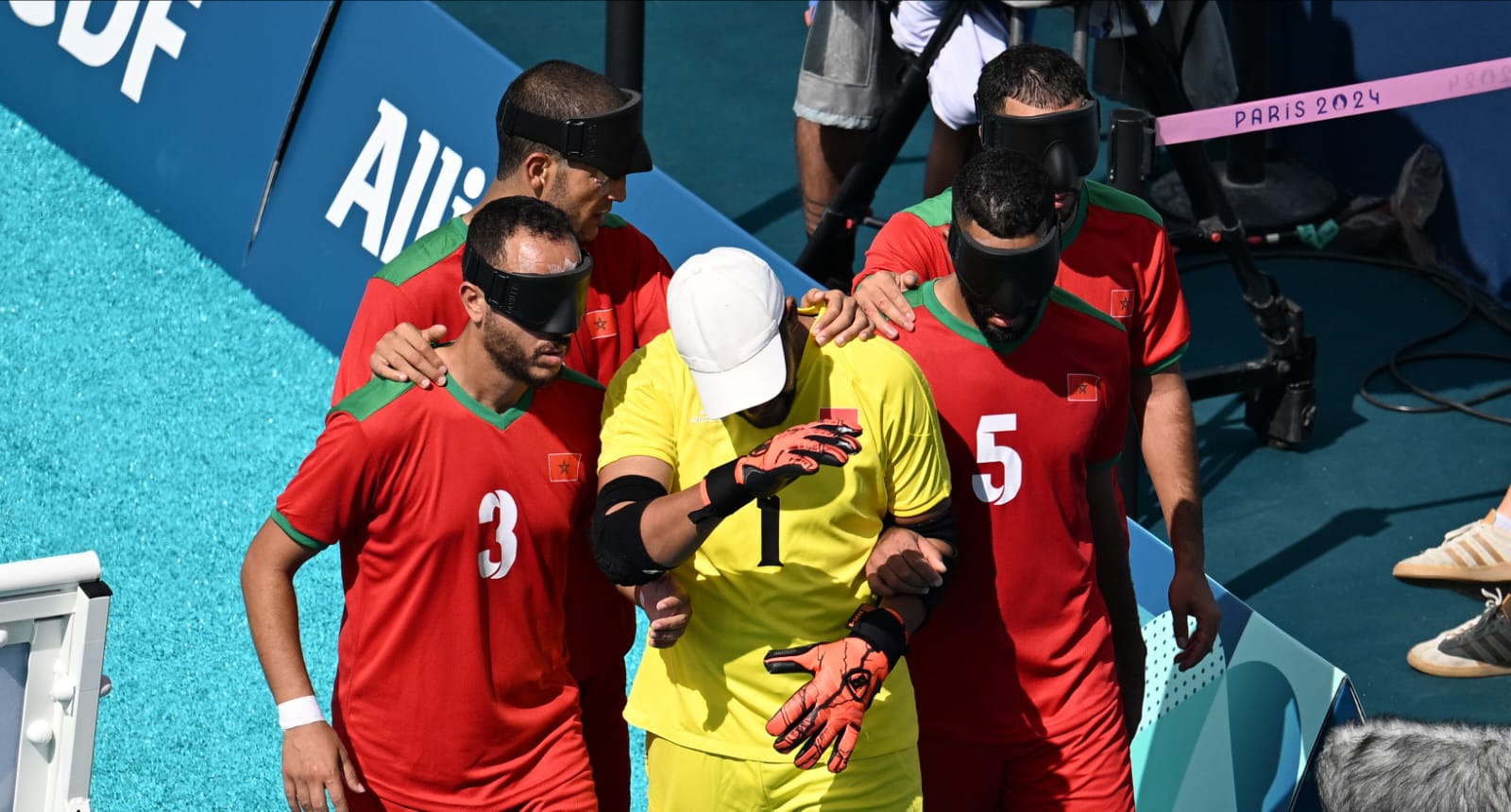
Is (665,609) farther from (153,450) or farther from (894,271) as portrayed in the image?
(153,450)

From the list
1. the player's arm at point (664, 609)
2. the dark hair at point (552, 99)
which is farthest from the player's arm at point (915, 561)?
the dark hair at point (552, 99)

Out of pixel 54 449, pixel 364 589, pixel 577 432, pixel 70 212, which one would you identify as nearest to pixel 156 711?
pixel 54 449

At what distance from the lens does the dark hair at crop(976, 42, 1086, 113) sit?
388 cm

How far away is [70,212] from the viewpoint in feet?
22.5

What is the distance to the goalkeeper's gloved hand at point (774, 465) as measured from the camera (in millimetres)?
2912

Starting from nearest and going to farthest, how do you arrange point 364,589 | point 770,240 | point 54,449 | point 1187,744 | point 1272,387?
point 364,589 → point 1187,744 → point 54,449 → point 1272,387 → point 770,240

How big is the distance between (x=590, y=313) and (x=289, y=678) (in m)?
1.04

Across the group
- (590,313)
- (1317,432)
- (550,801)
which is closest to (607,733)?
(550,801)

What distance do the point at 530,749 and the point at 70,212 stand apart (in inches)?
165

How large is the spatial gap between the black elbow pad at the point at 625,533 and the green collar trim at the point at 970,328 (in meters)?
0.73

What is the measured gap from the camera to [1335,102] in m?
5.13

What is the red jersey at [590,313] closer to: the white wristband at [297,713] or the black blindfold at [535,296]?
the black blindfold at [535,296]

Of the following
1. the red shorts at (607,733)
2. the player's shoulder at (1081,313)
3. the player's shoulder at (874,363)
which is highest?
the player's shoulder at (1081,313)

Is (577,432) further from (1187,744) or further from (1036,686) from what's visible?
(1187,744)
